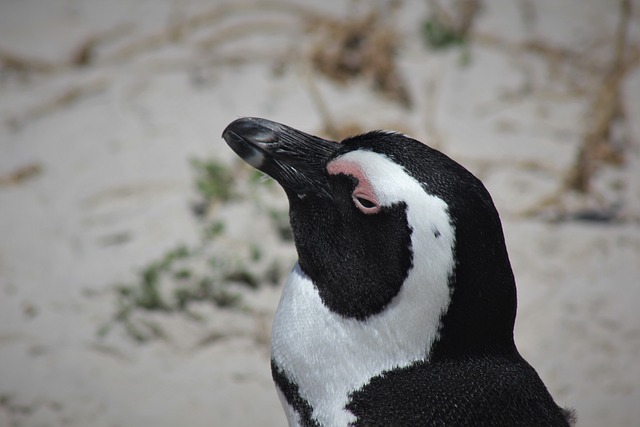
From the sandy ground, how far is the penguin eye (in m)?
1.28

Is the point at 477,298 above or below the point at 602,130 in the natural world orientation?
below

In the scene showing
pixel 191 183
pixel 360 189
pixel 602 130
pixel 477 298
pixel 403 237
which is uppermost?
pixel 191 183

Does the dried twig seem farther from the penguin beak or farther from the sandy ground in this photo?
the penguin beak

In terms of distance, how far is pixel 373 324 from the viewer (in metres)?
1.30

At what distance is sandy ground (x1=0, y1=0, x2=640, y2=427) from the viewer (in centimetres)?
251

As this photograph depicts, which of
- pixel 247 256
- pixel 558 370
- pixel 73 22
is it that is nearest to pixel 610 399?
pixel 558 370

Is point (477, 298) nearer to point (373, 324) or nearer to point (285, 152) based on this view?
point (373, 324)

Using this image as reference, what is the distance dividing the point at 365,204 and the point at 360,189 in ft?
0.10

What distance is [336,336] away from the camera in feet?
4.37

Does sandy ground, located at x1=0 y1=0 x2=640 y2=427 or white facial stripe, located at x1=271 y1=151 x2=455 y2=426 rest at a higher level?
sandy ground, located at x1=0 y1=0 x2=640 y2=427

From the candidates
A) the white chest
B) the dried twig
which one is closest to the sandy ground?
the dried twig

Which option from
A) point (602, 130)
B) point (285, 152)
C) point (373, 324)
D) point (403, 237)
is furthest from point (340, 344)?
point (602, 130)

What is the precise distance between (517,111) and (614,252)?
96cm

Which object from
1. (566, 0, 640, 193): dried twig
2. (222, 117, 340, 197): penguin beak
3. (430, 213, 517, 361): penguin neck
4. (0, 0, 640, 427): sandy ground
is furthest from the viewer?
(566, 0, 640, 193): dried twig
